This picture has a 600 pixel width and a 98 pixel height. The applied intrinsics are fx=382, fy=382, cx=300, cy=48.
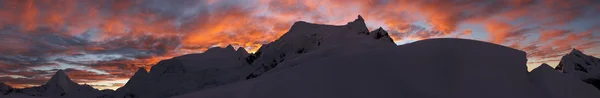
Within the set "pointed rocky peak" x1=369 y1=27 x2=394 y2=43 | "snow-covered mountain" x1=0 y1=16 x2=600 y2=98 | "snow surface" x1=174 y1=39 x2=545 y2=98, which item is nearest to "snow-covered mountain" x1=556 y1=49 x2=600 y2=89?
"pointed rocky peak" x1=369 y1=27 x2=394 y2=43

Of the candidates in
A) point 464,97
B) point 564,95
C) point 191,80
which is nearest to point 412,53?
point 464,97

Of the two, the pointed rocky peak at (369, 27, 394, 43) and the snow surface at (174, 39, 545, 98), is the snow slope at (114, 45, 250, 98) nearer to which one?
the pointed rocky peak at (369, 27, 394, 43)

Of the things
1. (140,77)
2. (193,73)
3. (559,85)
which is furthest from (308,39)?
(140,77)

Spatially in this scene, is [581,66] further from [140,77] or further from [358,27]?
[140,77]

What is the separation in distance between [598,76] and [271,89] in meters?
107

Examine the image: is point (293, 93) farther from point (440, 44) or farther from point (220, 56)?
point (220, 56)

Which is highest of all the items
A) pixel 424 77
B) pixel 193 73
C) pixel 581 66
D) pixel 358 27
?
pixel 358 27

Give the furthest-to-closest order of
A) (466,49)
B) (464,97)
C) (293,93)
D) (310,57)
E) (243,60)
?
1. (243,60)
2. (310,57)
3. (466,49)
4. (293,93)
5. (464,97)

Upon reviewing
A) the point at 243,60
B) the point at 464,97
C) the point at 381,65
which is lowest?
the point at 464,97

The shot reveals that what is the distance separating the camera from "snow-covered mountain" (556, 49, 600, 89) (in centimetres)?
8988

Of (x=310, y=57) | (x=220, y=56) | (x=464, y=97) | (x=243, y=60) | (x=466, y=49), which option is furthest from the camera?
(x=220, y=56)

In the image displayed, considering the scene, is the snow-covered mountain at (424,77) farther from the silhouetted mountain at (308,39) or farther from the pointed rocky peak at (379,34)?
the pointed rocky peak at (379,34)

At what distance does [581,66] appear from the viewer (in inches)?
3679

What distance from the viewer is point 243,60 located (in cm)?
7906
